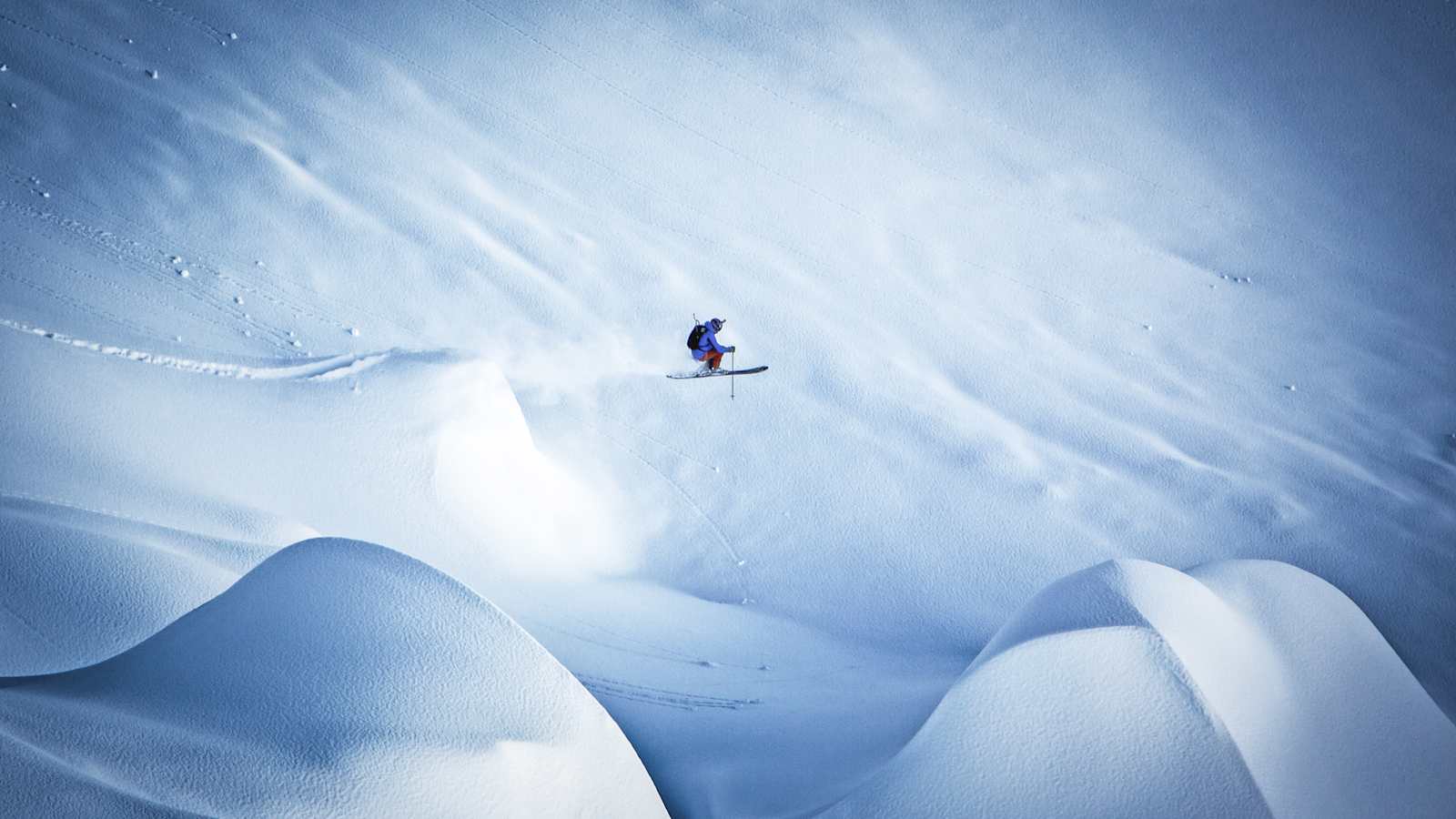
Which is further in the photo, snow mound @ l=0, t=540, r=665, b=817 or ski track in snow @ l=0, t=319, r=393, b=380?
ski track in snow @ l=0, t=319, r=393, b=380

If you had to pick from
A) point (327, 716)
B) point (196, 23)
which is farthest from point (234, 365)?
point (196, 23)

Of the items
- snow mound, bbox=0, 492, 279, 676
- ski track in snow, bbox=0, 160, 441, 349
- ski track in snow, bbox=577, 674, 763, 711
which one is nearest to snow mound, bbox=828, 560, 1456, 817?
ski track in snow, bbox=577, 674, 763, 711

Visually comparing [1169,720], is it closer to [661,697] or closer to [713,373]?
[661,697]

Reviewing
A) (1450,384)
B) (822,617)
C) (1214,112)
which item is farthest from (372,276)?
(1450,384)

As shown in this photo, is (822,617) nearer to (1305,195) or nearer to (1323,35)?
(1305,195)

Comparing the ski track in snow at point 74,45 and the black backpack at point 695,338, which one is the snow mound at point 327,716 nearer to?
the black backpack at point 695,338

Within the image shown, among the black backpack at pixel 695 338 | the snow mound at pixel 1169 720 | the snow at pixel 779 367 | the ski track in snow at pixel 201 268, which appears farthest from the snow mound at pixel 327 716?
the ski track in snow at pixel 201 268

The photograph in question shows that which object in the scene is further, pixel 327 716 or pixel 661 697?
pixel 661 697

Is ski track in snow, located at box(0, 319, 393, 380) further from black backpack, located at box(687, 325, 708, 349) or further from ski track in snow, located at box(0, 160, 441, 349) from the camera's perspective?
black backpack, located at box(687, 325, 708, 349)
